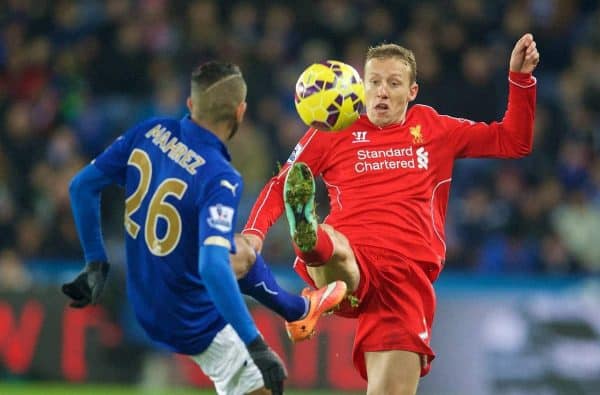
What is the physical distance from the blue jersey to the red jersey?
116 centimetres

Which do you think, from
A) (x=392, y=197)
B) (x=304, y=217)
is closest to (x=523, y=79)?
(x=392, y=197)

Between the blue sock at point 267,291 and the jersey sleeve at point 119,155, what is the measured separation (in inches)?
33.8

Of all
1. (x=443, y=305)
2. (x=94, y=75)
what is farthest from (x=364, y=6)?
(x=443, y=305)

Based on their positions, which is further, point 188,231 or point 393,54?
point 393,54

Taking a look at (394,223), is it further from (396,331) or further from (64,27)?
(64,27)

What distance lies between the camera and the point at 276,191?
293 inches

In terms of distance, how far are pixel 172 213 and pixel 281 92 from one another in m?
9.53

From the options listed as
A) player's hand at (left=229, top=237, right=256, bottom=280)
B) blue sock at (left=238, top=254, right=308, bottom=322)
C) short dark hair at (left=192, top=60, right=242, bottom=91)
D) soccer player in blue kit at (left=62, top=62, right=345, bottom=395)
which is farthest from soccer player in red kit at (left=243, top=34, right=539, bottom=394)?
short dark hair at (left=192, top=60, right=242, bottom=91)

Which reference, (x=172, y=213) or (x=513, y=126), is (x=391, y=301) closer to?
Result: (x=513, y=126)

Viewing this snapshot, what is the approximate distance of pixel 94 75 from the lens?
16500mm

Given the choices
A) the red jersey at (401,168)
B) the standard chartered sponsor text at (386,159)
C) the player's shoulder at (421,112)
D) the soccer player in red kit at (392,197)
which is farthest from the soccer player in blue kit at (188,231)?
the player's shoulder at (421,112)

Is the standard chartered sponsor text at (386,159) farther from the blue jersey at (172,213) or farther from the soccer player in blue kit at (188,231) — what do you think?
the blue jersey at (172,213)

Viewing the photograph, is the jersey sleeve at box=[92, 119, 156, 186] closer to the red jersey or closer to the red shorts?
the red jersey

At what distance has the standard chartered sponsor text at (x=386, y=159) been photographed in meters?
7.49
